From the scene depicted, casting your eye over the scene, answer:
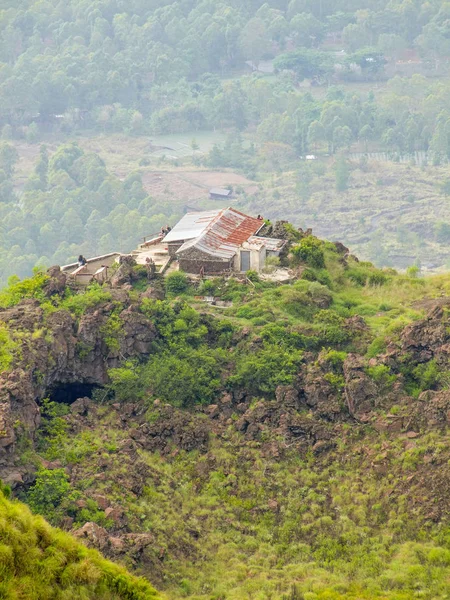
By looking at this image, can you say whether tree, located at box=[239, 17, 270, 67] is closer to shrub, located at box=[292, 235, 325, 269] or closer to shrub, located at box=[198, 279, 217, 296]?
shrub, located at box=[292, 235, 325, 269]

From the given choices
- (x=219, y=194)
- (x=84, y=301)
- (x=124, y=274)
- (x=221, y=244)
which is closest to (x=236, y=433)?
(x=84, y=301)

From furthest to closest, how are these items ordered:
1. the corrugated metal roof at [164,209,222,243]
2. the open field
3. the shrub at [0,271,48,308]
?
the open field, the corrugated metal roof at [164,209,222,243], the shrub at [0,271,48,308]

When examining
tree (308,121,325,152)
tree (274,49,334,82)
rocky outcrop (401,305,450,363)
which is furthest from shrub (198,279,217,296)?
tree (274,49,334,82)

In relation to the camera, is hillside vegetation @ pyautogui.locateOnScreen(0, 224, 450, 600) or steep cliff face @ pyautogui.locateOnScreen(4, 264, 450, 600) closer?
hillside vegetation @ pyautogui.locateOnScreen(0, 224, 450, 600)

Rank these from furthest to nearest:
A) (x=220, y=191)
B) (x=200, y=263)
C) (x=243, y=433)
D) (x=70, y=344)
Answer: (x=220, y=191) < (x=200, y=263) < (x=70, y=344) < (x=243, y=433)

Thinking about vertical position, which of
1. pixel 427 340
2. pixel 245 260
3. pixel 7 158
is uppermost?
pixel 245 260

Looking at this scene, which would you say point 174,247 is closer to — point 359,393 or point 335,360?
point 335,360

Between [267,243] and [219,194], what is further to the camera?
[219,194]

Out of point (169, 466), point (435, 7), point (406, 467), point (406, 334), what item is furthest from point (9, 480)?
point (435, 7)
